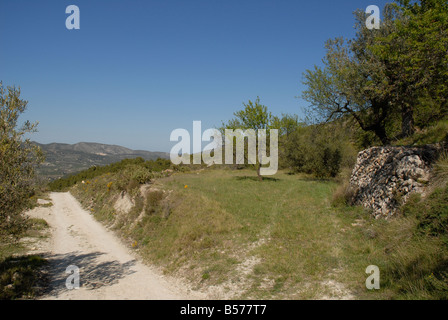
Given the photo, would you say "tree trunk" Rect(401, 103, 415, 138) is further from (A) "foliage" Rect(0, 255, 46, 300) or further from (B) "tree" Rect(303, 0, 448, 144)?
(A) "foliage" Rect(0, 255, 46, 300)

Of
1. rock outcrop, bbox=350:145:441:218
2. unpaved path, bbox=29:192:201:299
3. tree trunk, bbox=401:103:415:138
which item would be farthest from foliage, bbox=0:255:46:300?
tree trunk, bbox=401:103:415:138

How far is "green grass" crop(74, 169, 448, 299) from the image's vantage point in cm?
700

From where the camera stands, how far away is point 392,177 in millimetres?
11461

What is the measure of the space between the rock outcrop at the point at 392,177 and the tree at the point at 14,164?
15491mm

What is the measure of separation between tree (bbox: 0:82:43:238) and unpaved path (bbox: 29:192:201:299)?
345 centimetres

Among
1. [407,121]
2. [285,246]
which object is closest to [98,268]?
[285,246]

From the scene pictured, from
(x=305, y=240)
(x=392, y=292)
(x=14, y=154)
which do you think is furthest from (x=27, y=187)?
(x=392, y=292)

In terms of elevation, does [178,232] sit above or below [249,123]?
below

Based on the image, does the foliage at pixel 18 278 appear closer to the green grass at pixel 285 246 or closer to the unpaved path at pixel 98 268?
the unpaved path at pixel 98 268

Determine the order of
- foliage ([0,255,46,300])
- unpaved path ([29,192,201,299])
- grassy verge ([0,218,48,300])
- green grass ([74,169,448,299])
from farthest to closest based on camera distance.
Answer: unpaved path ([29,192,201,299]) < grassy verge ([0,218,48,300]) < foliage ([0,255,46,300]) < green grass ([74,169,448,299])
